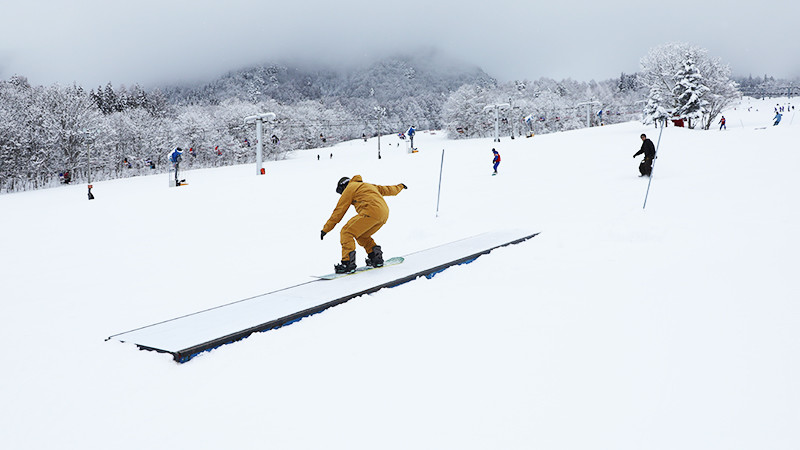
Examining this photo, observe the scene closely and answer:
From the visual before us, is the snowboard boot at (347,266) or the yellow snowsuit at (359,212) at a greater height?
the yellow snowsuit at (359,212)

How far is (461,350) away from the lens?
3.81m

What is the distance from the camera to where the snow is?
2.78 m

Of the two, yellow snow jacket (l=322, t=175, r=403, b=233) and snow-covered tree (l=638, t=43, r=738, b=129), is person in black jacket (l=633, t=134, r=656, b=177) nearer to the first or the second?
yellow snow jacket (l=322, t=175, r=403, b=233)

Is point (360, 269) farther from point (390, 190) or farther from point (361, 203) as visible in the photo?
point (390, 190)

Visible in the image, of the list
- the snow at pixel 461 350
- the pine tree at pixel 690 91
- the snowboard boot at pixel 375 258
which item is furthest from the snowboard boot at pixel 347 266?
the pine tree at pixel 690 91

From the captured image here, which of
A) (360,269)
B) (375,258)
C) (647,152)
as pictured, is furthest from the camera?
(647,152)

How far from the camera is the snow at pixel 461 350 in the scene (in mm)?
2781

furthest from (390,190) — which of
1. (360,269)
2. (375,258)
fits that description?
(360,269)

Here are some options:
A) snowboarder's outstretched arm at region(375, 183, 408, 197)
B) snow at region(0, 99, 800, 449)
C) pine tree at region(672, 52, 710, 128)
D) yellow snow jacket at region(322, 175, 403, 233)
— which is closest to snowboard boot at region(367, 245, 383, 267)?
yellow snow jacket at region(322, 175, 403, 233)

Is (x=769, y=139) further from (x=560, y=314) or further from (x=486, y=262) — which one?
(x=560, y=314)

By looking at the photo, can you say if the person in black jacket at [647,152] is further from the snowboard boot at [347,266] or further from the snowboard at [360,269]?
the snowboard boot at [347,266]

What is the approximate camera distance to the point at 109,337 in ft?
15.5

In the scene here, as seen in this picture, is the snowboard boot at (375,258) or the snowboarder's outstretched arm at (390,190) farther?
the snowboarder's outstretched arm at (390,190)

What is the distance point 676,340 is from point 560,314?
3.40 feet
